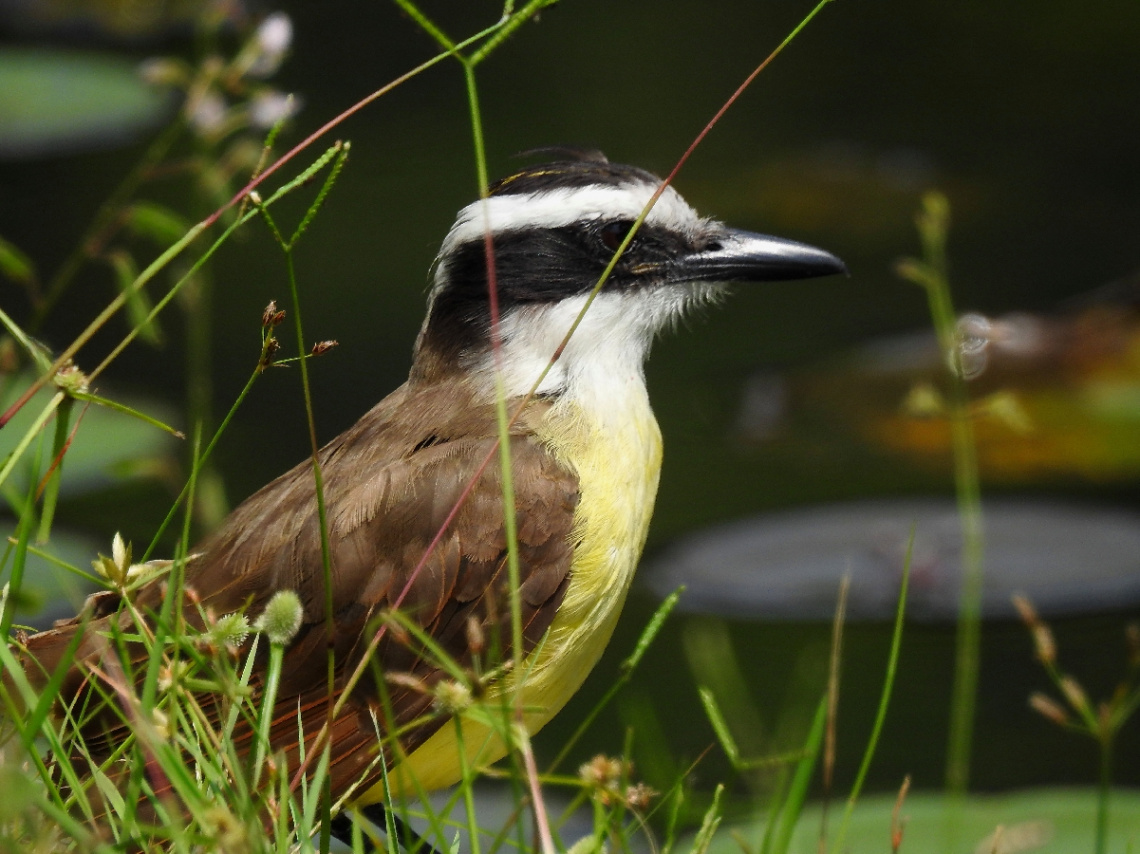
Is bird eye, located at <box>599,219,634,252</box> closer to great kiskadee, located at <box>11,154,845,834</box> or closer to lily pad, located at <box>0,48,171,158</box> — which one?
great kiskadee, located at <box>11,154,845,834</box>

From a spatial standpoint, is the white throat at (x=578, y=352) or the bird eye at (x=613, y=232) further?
the bird eye at (x=613, y=232)

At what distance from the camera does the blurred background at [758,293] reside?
6340 mm

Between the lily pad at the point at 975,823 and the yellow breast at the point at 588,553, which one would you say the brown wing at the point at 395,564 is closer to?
the yellow breast at the point at 588,553

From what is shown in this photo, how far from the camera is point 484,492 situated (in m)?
3.73

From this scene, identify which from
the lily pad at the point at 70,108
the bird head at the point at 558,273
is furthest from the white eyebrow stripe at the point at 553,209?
the lily pad at the point at 70,108

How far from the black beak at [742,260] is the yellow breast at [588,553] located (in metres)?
0.45

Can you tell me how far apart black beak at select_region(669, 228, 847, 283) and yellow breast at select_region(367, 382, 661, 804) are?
45 centimetres

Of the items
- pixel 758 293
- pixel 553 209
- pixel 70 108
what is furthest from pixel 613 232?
pixel 70 108

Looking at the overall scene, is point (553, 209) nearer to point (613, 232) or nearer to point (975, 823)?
point (613, 232)

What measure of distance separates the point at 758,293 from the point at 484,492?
6.07 meters

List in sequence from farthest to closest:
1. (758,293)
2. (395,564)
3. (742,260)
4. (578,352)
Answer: (758,293) → (742,260) → (578,352) → (395,564)

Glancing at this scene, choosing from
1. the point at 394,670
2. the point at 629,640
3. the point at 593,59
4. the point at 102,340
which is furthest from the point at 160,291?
the point at 394,670

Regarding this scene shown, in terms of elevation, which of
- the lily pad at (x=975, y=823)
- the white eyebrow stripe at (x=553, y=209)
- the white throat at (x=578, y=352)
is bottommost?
the lily pad at (x=975, y=823)

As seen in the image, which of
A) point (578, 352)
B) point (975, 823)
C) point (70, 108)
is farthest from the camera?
point (70, 108)
